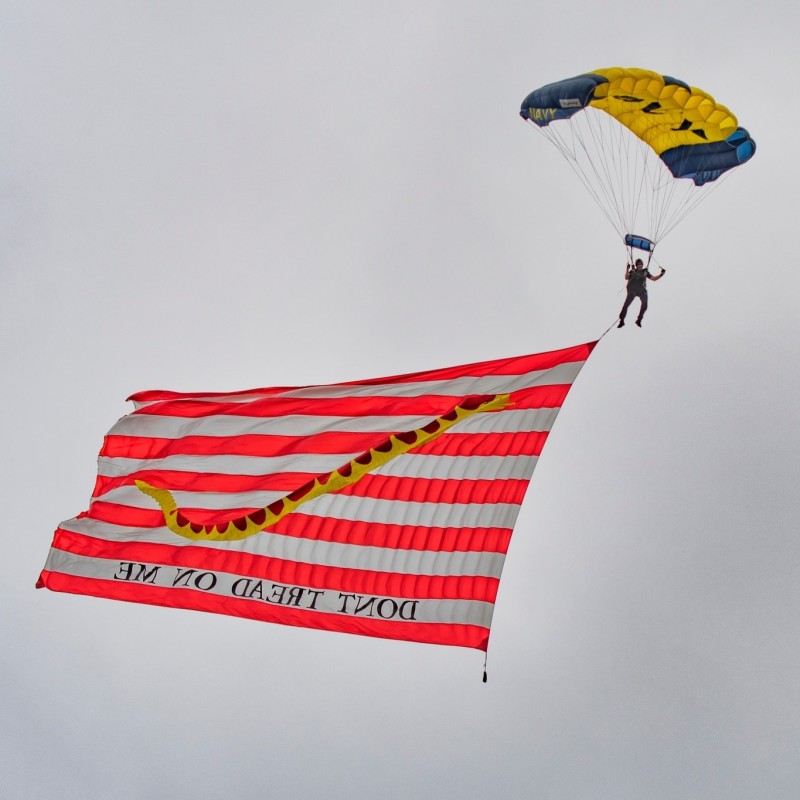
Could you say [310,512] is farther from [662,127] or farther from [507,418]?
[662,127]

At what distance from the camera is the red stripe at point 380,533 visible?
52.2ft

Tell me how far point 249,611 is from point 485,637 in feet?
11.0

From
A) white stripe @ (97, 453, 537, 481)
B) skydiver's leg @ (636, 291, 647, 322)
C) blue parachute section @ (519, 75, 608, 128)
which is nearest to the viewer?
white stripe @ (97, 453, 537, 481)

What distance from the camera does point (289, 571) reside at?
647 inches

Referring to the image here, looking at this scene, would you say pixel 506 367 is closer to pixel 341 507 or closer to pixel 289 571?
pixel 341 507

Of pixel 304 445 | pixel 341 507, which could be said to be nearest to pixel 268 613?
pixel 341 507

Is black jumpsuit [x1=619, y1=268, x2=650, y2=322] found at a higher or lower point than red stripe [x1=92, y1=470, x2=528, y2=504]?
higher

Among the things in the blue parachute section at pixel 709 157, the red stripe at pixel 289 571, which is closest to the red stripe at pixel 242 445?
the red stripe at pixel 289 571

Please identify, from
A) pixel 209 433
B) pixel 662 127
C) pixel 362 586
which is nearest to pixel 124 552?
pixel 209 433

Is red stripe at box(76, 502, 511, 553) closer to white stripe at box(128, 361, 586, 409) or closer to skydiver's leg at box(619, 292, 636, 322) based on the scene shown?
white stripe at box(128, 361, 586, 409)

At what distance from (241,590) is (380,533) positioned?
2106 mm

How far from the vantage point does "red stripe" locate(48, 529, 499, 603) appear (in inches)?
621

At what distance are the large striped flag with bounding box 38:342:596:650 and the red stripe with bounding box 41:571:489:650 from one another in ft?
0.06

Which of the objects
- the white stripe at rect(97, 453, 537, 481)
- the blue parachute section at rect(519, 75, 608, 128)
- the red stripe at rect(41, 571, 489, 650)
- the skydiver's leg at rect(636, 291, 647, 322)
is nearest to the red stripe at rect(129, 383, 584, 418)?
the white stripe at rect(97, 453, 537, 481)
